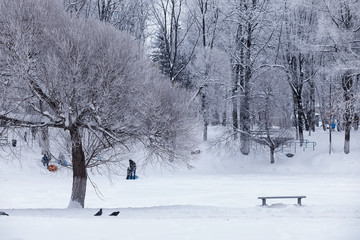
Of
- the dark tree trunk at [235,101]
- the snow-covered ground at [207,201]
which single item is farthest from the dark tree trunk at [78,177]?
the dark tree trunk at [235,101]

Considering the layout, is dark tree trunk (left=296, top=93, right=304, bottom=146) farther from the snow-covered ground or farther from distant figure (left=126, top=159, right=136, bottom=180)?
distant figure (left=126, top=159, right=136, bottom=180)

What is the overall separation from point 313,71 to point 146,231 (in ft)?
101

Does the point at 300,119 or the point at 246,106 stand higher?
the point at 246,106

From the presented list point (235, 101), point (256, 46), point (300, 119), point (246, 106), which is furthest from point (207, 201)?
point (256, 46)

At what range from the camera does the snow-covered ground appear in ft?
27.2

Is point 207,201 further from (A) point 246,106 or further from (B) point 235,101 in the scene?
(B) point 235,101

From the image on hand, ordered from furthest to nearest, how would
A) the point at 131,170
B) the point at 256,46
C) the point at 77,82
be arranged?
the point at 256,46 < the point at 131,170 < the point at 77,82

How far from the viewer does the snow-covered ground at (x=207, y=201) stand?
8.29 metres

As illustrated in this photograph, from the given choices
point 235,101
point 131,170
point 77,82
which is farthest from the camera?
point 235,101

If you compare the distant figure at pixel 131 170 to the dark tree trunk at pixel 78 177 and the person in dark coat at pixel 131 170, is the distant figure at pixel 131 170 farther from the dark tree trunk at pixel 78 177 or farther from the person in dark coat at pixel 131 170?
the dark tree trunk at pixel 78 177

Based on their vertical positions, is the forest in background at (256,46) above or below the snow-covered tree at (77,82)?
above

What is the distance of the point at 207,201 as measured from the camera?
57.5 ft

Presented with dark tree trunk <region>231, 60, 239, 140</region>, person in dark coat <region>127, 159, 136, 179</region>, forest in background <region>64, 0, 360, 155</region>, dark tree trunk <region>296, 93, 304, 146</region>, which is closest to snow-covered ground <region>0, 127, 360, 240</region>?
person in dark coat <region>127, 159, 136, 179</region>

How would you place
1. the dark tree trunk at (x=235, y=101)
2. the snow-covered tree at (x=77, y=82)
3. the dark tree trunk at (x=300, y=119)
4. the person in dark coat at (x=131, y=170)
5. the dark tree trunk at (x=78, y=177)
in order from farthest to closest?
1. the dark tree trunk at (x=300, y=119)
2. the dark tree trunk at (x=235, y=101)
3. the person in dark coat at (x=131, y=170)
4. the dark tree trunk at (x=78, y=177)
5. the snow-covered tree at (x=77, y=82)
